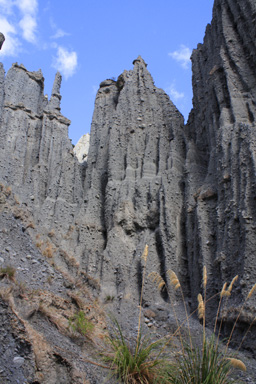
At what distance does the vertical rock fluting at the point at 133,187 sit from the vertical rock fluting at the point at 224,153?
89 cm

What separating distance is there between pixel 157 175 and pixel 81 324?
36.0ft

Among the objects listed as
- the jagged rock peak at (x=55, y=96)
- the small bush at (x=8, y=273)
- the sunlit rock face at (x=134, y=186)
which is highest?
the jagged rock peak at (x=55, y=96)

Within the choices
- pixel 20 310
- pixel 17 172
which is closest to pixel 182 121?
pixel 17 172

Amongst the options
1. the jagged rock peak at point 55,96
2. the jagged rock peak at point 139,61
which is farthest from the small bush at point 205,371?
the jagged rock peak at point 55,96

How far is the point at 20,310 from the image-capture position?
27.8 ft

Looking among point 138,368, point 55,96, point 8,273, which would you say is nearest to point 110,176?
point 8,273

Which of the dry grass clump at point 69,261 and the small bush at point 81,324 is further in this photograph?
the dry grass clump at point 69,261

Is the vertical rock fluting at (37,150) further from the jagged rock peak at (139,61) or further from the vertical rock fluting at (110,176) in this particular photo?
the jagged rock peak at (139,61)

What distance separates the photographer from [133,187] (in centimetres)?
1897

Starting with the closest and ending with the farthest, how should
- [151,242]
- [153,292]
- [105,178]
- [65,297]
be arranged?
[65,297] < [153,292] < [151,242] < [105,178]

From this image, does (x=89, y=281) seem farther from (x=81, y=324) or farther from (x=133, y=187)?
(x=133, y=187)

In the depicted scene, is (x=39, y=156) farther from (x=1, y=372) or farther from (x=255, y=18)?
(x=1, y=372)

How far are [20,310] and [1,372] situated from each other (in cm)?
204

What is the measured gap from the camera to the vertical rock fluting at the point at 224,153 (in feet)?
43.6
